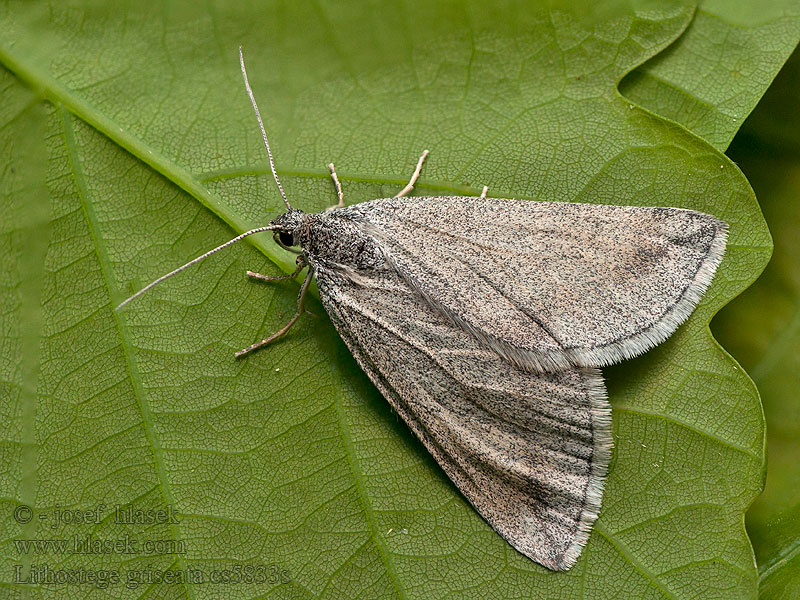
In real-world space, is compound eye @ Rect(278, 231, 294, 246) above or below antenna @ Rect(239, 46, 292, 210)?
below

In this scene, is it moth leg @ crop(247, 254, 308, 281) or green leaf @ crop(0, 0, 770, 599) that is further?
moth leg @ crop(247, 254, 308, 281)

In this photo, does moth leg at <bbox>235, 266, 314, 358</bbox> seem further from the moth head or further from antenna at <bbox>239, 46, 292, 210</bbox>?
antenna at <bbox>239, 46, 292, 210</bbox>

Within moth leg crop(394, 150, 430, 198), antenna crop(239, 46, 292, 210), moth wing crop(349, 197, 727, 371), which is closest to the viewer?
moth wing crop(349, 197, 727, 371)

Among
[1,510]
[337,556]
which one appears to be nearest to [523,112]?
[337,556]

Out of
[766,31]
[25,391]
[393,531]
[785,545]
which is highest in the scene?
[766,31]

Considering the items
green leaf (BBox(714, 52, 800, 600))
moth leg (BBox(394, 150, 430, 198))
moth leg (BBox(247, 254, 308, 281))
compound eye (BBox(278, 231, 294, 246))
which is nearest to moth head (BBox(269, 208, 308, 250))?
compound eye (BBox(278, 231, 294, 246))

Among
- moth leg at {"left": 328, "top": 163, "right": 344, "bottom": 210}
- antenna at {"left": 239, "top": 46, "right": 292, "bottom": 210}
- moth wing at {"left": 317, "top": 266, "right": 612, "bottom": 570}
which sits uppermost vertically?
antenna at {"left": 239, "top": 46, "right": 292, "bottom": 210}

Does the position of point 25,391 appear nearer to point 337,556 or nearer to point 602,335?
point 337,556

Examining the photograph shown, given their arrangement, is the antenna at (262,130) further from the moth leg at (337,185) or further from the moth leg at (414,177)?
the moth leg at (414,177)
